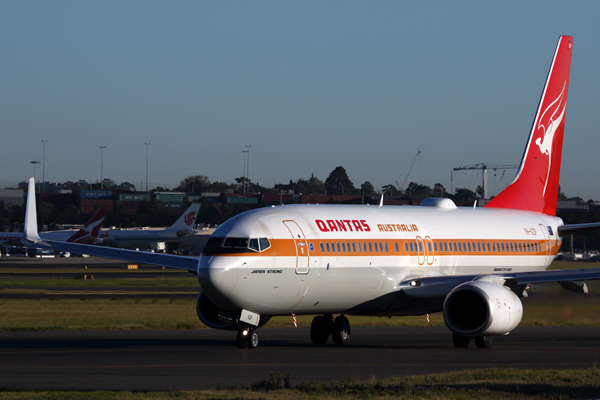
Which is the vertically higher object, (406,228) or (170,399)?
(406,228)

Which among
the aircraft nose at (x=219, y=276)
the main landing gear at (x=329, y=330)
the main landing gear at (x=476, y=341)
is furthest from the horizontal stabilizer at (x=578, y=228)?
the aircraft nose at (x=219, y=276)

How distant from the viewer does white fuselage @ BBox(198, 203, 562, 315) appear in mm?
22641

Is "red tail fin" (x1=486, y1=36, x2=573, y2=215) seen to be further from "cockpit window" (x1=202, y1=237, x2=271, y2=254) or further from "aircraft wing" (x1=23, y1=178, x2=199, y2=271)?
"cockpit window" (x1=202, y1=237, x2=271, y2=254)

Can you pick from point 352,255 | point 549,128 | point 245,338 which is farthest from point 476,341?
point 549,128

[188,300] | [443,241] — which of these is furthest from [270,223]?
[188,300]

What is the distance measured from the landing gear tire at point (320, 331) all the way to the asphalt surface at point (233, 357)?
0.40 m

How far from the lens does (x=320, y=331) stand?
27547 millimetres

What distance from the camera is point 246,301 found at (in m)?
22.5

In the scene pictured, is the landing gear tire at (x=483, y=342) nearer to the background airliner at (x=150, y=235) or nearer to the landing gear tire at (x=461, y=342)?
the landing gear tire at (x=461, y=342)

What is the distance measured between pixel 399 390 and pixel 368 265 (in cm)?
1073

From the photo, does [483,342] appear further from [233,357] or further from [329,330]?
[233,357]

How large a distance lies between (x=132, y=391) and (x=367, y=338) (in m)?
15.1

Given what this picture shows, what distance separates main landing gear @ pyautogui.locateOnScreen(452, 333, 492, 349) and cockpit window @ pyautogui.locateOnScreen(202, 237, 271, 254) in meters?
8.06

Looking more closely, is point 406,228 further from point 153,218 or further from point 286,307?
point 153,218
